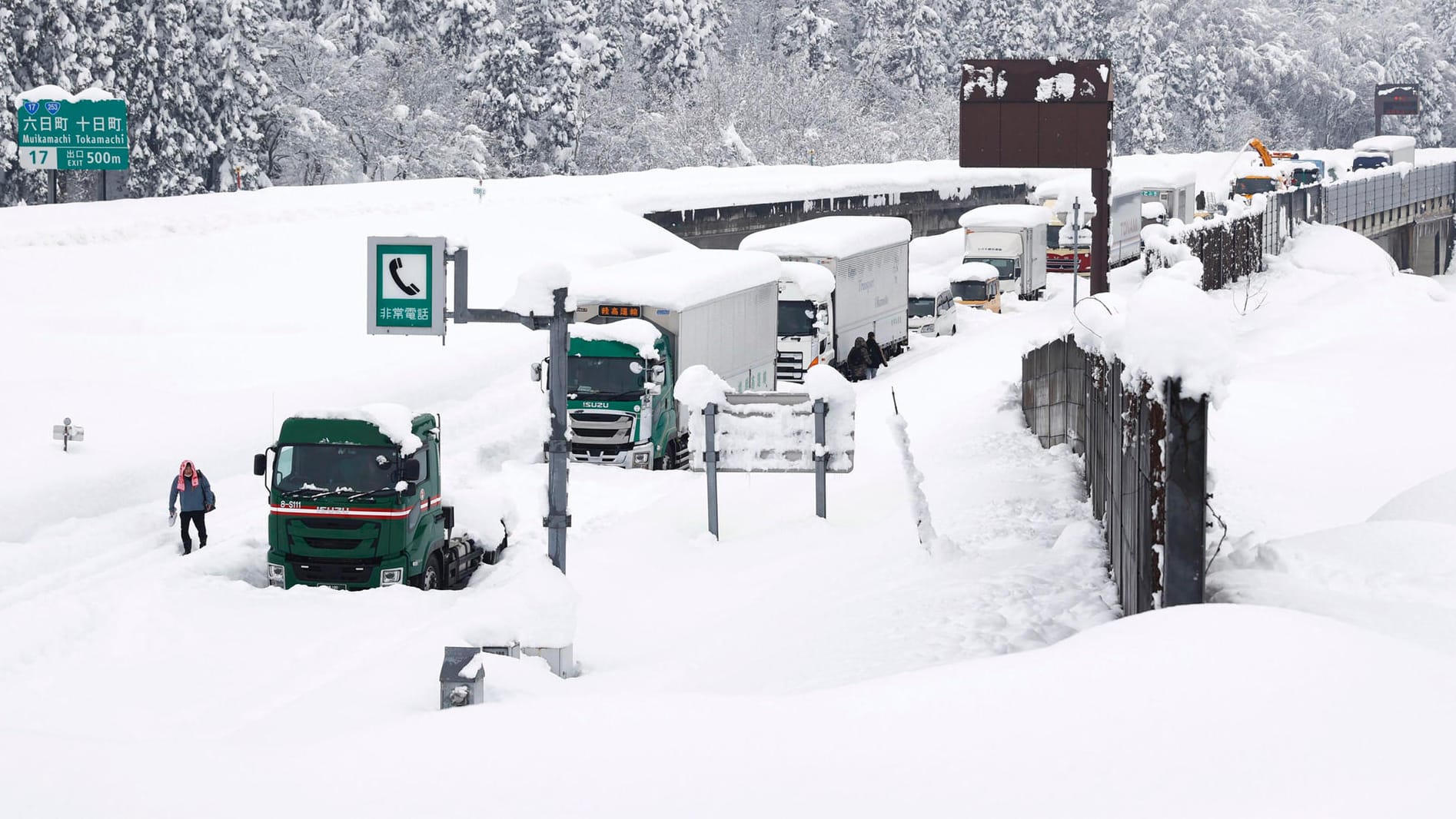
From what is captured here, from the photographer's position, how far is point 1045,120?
3797 cm

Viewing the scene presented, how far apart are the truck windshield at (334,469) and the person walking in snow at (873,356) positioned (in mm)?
22015

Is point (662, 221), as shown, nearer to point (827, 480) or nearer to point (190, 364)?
point (190, 364)

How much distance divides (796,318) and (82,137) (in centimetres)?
1673

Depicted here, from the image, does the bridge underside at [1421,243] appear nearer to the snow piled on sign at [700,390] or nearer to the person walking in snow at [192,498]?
the snow piled on sign at [700,390]

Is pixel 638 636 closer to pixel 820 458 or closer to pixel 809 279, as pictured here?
pixel 820 458

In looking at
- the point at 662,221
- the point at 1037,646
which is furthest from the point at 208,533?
the point at 662,221

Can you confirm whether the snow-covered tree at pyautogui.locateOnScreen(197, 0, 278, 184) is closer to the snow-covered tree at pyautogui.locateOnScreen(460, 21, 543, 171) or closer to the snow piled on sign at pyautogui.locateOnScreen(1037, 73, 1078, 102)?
the snow-covered tree at pyautogui.locateOnScreen(460, 21, 543, 171)

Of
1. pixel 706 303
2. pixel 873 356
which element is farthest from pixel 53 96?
pixel 873 356

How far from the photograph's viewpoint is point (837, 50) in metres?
116

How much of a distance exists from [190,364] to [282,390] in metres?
2.75

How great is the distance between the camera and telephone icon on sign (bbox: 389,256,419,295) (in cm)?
1395

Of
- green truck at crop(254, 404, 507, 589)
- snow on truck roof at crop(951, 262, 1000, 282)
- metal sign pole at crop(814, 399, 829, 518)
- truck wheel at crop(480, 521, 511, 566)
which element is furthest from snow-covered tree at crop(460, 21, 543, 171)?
green truck at crop(254, 404, 507, 589)

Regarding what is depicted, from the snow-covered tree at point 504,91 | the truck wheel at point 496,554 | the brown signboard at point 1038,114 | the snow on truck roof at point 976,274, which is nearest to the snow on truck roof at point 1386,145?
the snow-covered tree at point 504,91

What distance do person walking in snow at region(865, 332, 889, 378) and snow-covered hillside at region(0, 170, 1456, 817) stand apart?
3236 mm
